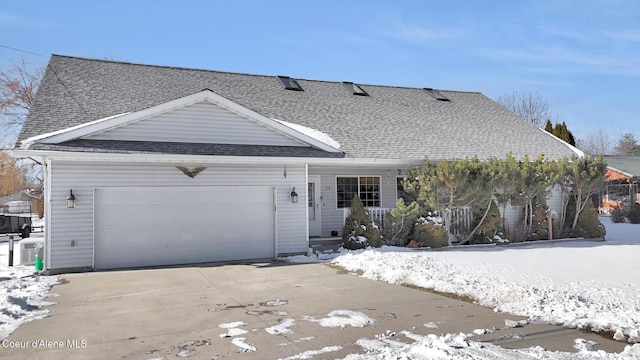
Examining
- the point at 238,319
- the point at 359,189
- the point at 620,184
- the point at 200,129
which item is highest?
the point at 200,129

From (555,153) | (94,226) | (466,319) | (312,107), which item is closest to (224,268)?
(94,226)

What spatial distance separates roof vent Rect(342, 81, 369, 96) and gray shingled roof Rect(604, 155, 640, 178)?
15.1 m

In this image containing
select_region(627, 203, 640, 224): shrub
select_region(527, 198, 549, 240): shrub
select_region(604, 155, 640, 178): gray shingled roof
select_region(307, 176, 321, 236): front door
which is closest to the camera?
select_region(307, 176, 321, 236): front door

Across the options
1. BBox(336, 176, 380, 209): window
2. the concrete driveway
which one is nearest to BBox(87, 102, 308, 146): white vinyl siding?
BBox(336, 176, 380, 209): window

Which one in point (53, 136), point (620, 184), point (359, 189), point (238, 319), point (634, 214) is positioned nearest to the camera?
point (238, 319)

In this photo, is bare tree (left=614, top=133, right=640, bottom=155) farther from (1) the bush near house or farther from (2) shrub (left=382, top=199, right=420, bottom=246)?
(2) shrub (left=382, top=199, right=420, bottom=246)

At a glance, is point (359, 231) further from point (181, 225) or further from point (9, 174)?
point (9, 174)

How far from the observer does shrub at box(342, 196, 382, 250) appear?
1231cm

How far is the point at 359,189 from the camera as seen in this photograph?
49.7 ft

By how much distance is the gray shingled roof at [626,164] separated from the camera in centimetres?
2552

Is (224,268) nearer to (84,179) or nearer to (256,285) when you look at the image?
(256,285)

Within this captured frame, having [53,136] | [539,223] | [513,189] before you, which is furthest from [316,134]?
[539,223]

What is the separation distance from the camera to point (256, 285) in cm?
834

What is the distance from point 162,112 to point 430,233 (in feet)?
26.1
